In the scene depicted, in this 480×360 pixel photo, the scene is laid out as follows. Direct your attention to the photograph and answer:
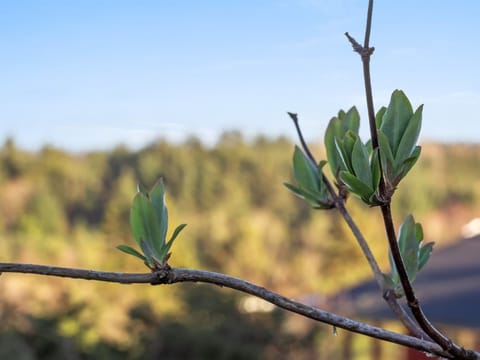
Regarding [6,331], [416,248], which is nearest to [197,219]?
[6,331]

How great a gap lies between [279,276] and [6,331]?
7.86m

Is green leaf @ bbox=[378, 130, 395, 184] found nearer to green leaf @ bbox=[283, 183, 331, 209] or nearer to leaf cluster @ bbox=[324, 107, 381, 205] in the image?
leaf cluster @ bbox=[324, 107, 381, 205]

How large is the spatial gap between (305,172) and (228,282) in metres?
0.15

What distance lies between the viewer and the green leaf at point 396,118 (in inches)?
10.4

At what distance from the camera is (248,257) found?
12.4 metres

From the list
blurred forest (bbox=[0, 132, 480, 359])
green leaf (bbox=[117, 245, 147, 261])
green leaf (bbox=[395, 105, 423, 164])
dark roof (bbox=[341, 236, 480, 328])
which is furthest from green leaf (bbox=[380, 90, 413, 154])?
blurred forest (bbox=[0, 132, 480, 359])

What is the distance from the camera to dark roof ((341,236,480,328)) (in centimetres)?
486

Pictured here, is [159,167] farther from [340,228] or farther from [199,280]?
[199,280]

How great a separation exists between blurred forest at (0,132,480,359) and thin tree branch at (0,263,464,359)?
4848 millimetres

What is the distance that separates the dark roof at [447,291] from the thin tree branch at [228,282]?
4.41 meters

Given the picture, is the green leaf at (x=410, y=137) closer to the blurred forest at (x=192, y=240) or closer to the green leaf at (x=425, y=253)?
the green leaf at (x=425, y=253)

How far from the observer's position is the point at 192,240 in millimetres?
12852

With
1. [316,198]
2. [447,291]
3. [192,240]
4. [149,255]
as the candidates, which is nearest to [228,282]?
[149,255]

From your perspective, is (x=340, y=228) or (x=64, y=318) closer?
(x=64, y=318)
